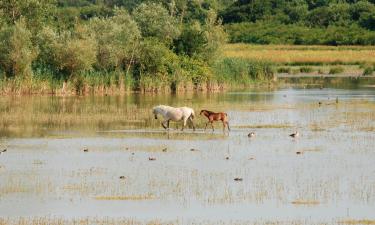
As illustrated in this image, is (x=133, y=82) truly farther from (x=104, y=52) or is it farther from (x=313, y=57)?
(x=313, y=57)

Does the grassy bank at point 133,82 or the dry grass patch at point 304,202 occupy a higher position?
the dry grass patch at point 304,202

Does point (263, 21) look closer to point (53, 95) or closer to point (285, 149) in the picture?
point (53, 95)

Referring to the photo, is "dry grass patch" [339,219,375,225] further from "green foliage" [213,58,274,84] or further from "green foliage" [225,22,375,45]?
"green foliage" [225,22,375,45]

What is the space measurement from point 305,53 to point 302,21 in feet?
71.5

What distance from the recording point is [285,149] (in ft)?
87.9

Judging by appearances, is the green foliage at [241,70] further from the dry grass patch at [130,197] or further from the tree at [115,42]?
the dry grass patch at [130,197]

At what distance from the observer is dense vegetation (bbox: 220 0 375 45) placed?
110938mm

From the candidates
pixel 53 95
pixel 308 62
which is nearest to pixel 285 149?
pixel 53 95

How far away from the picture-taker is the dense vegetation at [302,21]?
111 m

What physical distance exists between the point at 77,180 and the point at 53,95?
29.7 metres

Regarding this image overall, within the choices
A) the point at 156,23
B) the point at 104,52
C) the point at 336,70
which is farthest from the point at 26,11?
the point at 336,70

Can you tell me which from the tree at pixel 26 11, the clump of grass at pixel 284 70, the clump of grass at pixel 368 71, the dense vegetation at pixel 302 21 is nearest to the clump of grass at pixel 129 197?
the tree at pixel 26 11

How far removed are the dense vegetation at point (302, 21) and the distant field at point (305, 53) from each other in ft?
15.4

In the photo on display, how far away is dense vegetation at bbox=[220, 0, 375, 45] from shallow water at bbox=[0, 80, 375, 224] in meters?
71.0
